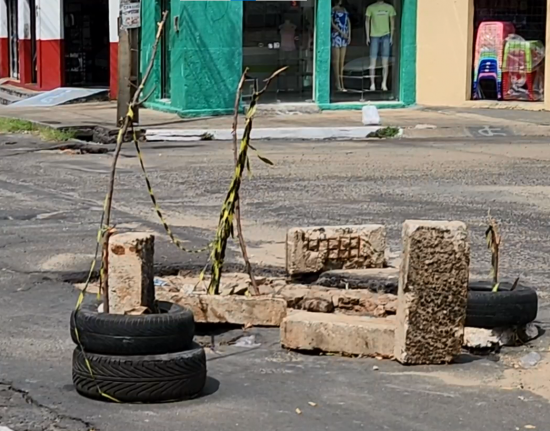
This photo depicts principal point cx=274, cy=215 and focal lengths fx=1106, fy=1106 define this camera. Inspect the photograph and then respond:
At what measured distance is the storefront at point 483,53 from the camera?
23.0m

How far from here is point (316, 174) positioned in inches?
569

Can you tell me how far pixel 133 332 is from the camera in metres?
5.66

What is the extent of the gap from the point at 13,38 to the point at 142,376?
30.0 metres

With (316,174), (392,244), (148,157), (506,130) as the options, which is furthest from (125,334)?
(506,130)

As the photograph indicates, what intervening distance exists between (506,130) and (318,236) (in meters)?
12.3

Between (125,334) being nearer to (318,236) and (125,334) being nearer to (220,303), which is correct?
(220,303)

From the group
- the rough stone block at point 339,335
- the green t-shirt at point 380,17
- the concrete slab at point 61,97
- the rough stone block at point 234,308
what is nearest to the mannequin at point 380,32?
the green t-shirt at point 380,17

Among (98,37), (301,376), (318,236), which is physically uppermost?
(98,37)

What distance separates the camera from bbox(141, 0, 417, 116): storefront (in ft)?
73.5

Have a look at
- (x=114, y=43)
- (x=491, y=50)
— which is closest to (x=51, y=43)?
(x=114, y=43)

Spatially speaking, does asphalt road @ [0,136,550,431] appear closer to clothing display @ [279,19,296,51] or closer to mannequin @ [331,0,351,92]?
clothing display @ [279,19,296,51]

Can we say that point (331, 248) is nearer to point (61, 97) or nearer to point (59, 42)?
point (61, 97)

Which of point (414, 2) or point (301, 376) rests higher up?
point (414, 2)

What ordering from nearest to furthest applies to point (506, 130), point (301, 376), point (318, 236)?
point (301, 376), point (318, 236), point (506, 130)
